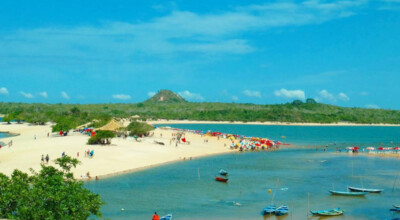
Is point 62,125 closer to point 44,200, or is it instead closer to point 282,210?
point 282,210

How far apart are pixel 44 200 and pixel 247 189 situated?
24.7 m

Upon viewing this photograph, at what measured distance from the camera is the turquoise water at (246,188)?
31734 millimetres

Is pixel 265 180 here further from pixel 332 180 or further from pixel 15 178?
pixel 15 178

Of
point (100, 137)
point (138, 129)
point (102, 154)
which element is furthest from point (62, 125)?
point (102, 154)

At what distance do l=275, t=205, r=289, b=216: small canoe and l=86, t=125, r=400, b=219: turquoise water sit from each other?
72 cm

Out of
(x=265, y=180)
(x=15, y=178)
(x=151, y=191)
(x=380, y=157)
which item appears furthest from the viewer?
(x=380, y=157)

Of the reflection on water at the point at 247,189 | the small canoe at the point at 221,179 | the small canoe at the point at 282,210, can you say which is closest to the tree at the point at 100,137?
the reflection on water at the point at 247,189

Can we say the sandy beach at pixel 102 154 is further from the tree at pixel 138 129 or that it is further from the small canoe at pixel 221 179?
the small canoe at pixel 221 179

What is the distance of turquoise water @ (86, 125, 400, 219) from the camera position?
31.7 meters

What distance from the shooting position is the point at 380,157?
67.7 m

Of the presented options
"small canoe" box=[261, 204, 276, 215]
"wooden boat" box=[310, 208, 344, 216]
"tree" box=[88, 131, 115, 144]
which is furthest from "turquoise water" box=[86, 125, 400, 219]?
"tree" box=[88, 131, 115, 144]

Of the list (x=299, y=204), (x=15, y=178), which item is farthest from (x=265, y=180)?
(x=15, y=178)

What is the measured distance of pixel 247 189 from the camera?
1575 inches

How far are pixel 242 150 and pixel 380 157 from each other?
75.8ft
